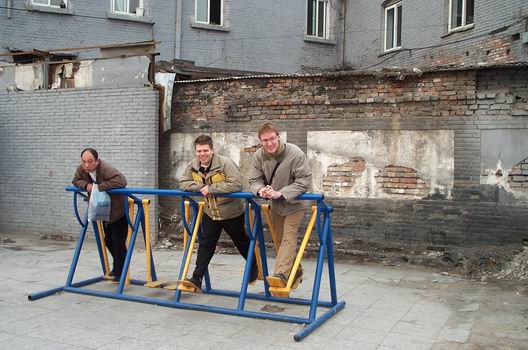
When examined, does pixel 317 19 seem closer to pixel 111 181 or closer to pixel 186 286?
pixel 111 181

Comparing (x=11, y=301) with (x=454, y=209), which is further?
(x=454, y=209)

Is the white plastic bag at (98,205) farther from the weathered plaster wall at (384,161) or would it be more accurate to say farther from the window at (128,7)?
the window at (128,7)

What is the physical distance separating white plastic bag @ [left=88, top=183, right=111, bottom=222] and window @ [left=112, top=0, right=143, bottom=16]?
31.9 feet

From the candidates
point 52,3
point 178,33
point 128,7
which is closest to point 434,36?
point 178,33

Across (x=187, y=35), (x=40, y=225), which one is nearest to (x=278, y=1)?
(x=187, y=35)

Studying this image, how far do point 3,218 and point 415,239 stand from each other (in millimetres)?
8153

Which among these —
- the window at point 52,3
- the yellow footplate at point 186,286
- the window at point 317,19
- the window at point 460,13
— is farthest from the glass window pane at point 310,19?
the yellow footplate at point 186,286

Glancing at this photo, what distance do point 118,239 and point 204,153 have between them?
68.8 inches

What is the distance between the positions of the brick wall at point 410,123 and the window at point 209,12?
6.90 metres

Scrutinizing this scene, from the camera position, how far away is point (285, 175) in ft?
17.5

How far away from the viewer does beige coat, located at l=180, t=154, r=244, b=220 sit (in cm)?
544

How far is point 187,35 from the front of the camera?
15.1 m

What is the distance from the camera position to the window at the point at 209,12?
15.4m

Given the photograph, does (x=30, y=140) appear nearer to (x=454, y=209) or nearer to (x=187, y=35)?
(x=187, y=35)
